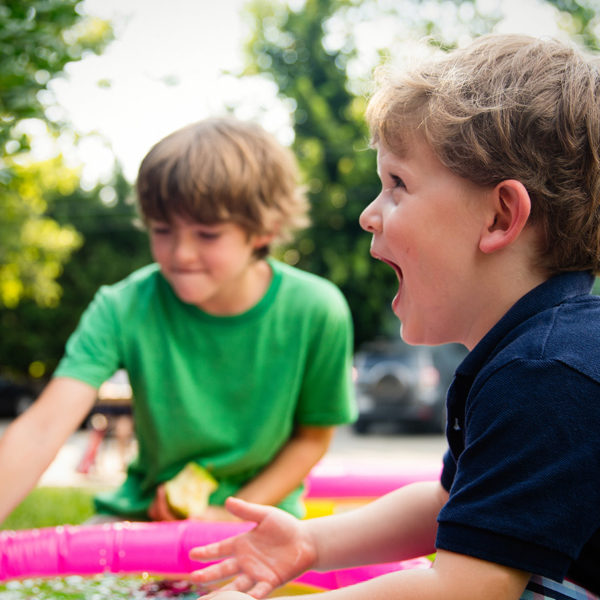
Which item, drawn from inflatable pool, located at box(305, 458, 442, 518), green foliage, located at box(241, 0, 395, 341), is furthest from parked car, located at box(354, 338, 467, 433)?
inflatable pool, located at box(305, 458, 442, 518)

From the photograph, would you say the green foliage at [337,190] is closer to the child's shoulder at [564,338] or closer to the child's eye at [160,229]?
the child's eye at [160,229]

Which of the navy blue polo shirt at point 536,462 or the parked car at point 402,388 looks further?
the parked car at point 402,388

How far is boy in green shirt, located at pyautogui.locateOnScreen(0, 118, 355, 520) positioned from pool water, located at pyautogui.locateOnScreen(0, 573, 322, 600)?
367 mm

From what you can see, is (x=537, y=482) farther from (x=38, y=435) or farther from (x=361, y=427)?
(x=361, y=427)

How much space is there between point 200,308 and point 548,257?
1.36 metres

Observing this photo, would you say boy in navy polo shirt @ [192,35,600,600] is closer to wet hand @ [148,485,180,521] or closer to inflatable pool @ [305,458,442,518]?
wet hand @ [148,485,180,521]

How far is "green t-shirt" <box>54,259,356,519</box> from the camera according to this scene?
2221mm

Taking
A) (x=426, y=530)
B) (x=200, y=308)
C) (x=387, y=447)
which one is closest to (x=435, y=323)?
(x=426, y=530)

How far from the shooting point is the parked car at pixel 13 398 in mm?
16469

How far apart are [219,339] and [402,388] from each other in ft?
33.2

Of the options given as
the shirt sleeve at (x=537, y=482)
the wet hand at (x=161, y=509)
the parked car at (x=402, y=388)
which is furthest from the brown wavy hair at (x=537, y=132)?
the parked car at (x=402, y=388)

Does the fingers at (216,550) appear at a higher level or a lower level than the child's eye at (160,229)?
lower

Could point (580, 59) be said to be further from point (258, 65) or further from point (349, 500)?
point (258, 65)

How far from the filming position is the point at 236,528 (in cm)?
174
